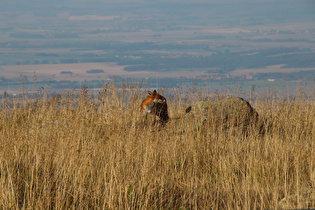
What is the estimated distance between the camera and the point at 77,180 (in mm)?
4336

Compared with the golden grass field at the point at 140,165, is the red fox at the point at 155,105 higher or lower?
higher

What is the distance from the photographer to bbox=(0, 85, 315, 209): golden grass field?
3.82 m

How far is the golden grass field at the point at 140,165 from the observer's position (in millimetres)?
3824

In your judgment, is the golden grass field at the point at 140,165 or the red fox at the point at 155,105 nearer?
the golden grass field at the point at 140,165

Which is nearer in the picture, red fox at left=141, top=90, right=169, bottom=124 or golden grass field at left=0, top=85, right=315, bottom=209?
golden grass field at left=0, top=85, right=315, bottom=209

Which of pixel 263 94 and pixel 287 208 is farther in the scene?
pixel 263 94

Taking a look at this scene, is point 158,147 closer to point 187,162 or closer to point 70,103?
point 187,162

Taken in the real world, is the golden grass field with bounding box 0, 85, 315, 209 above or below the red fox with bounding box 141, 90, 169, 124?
below

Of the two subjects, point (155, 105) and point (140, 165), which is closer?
point (140, 165)

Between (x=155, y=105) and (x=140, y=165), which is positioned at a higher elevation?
(x=155, y=105)

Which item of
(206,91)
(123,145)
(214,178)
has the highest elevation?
(206,91)

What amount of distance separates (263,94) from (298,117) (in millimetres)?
1457

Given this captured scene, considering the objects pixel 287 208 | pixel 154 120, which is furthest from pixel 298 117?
pixel 287 208

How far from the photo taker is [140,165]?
14.6ft
